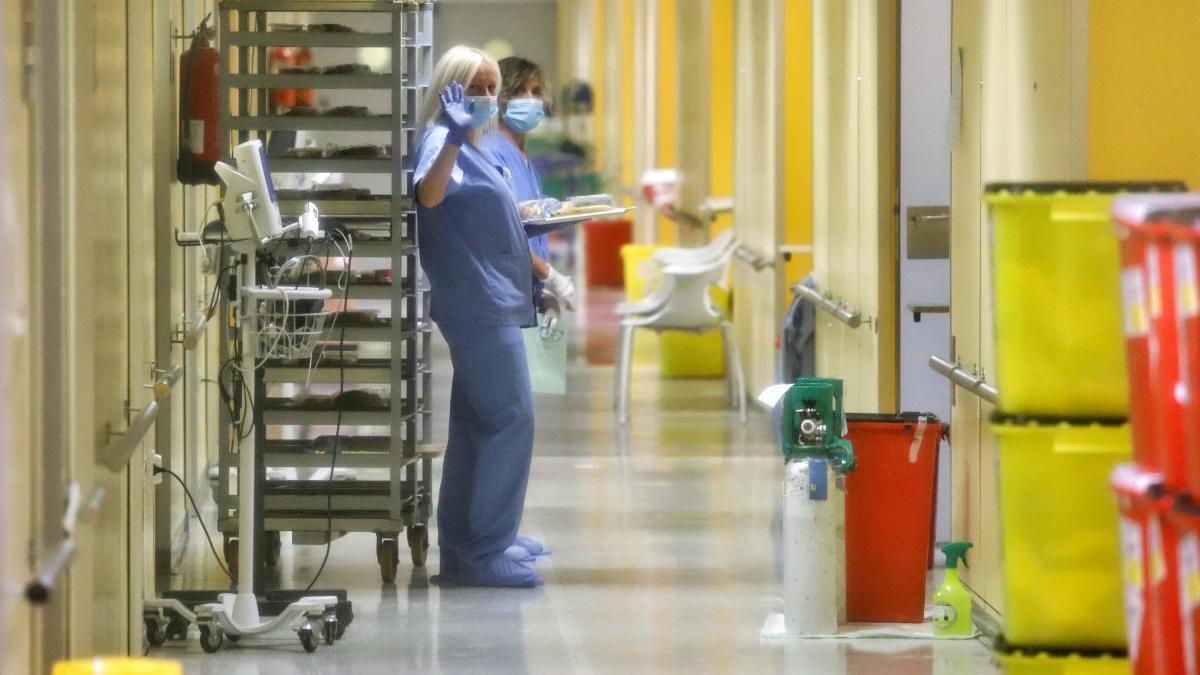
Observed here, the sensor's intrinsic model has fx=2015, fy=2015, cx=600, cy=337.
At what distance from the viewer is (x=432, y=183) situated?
626 centimetres

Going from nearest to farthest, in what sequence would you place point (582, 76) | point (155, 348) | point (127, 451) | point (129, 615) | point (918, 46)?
1. point (127, 451)
2. point (129, 615)
3. point (155, 348)
4. point (918, 46)
5. point (582, 76)

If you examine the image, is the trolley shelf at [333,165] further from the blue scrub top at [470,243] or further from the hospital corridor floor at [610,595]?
the hospital corridor floor at [610,595]

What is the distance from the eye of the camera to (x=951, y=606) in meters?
5.70

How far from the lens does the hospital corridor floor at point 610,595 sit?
18.0 ft

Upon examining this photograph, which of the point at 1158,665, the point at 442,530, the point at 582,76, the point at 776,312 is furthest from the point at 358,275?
the point at 582,76

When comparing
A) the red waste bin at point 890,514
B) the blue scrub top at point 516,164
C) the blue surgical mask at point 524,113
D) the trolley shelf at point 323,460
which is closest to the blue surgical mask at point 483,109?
the blue scrub top at point 516,164

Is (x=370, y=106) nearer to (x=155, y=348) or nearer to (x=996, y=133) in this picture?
(x=155, y=348)

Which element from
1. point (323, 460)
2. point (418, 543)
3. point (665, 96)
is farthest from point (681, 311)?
point (665, 96)

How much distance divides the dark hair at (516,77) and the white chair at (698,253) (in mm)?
4554

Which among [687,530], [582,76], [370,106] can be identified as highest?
[582,76]

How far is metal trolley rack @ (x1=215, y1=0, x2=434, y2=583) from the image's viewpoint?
6.28 meters

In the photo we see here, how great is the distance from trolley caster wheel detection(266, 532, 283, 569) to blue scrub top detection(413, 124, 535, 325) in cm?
106

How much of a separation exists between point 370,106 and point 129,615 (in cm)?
205

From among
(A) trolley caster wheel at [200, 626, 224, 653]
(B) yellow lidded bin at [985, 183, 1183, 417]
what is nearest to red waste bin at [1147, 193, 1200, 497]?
(B) yellow lidded bin at [985, 183, 1183, 417]
